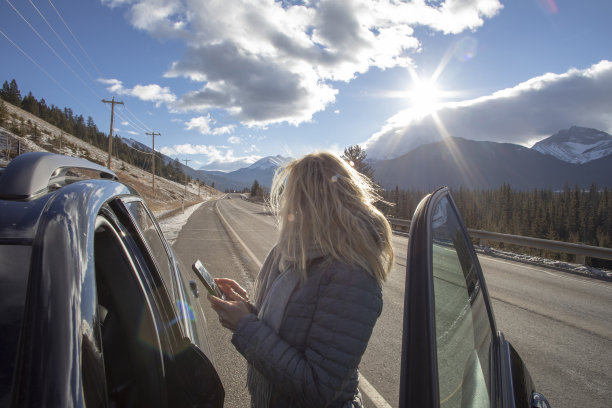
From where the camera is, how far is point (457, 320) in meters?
1.37

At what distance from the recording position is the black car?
74cm

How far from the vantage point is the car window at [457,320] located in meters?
1.10

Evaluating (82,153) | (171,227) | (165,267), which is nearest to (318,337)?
(165,267)

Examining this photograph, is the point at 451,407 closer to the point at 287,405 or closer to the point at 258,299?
the point at 287,405

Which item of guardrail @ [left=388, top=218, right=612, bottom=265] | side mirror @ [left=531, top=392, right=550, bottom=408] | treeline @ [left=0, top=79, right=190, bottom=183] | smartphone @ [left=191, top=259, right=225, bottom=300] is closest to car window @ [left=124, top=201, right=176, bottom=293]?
smartphone @ [left=191, top=259, right=225, bottom=300]

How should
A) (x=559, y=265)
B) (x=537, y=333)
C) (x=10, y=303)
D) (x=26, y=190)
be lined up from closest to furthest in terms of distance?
(x=10, y=303) < (x=26, y=190) < (x=537, y=333) < (x=559, y=265)

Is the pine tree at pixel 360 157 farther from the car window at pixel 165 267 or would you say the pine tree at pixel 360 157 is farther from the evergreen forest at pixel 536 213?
the car window at pixel 165 267

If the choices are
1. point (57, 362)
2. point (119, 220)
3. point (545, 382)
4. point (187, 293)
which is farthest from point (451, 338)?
point (545, 382)

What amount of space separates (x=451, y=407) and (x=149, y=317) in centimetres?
115

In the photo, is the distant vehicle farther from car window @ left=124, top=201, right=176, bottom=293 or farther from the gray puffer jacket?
the gray puffer jacket

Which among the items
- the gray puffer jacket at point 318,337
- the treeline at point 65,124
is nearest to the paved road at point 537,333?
the gray puffer jacket at point 318,337

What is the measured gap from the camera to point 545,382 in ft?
11.3

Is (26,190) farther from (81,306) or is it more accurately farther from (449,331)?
(449,331)

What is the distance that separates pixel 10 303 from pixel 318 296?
Result: 930mm
